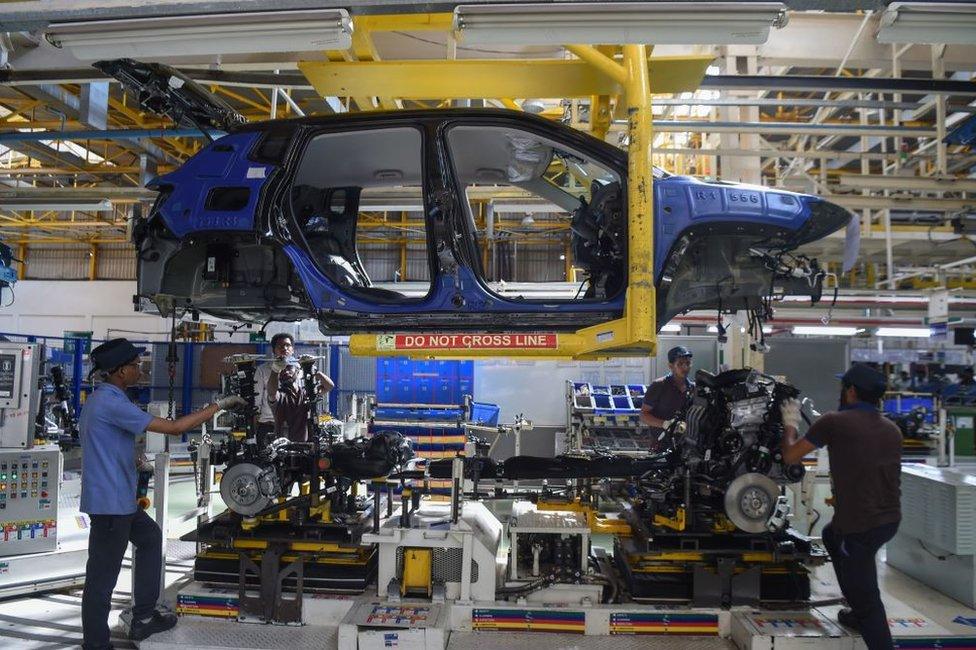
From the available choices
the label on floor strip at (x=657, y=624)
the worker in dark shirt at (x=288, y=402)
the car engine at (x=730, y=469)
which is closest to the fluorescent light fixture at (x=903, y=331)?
the car engine at (x=730, y=469)

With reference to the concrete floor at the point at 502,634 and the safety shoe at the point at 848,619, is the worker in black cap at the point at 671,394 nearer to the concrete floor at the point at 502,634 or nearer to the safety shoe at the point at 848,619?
the concrete floor at the point at 502,634

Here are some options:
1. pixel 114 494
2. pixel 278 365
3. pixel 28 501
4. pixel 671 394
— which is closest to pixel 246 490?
pixel 114 494

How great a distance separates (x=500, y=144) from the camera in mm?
4066

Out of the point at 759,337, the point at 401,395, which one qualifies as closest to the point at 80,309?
the point at 401,395

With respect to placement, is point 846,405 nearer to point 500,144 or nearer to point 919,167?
point 500,144

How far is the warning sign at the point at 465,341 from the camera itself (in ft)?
11.5

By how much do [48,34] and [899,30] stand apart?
11.6ft

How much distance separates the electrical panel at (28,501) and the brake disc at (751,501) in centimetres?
485

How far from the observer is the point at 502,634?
3.49m

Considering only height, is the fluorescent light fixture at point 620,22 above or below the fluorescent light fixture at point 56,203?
below

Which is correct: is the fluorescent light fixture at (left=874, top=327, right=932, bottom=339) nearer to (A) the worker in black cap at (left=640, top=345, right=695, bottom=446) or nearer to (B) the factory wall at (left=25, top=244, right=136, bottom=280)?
(A) the worker in black cap at (left=640, top=345, right=695, bottom=446)

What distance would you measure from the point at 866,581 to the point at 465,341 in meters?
2.32

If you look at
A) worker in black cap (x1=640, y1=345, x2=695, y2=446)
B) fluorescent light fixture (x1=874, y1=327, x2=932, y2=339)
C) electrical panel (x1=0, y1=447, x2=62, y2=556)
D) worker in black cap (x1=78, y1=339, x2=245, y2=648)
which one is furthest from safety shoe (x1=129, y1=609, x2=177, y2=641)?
fluorescent light fixture (x1=874, y1=327, x2=932, y2=339)

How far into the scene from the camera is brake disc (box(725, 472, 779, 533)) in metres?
3.62
